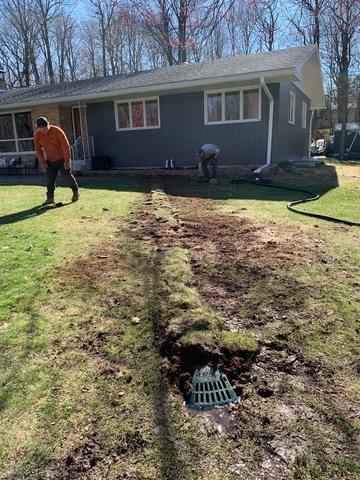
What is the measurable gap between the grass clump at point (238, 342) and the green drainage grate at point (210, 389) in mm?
210

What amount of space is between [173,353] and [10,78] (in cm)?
4068

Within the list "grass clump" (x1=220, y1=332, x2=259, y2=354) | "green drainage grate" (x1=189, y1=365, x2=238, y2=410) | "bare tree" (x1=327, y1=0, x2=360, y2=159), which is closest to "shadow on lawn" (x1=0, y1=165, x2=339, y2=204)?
"grass clump" (x1=220, y1=332, x2=259, y2=354)

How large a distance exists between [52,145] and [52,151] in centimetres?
14

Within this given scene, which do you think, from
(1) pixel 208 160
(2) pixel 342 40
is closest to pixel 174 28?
(2) pixel 342 40

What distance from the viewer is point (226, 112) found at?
43.0 ft

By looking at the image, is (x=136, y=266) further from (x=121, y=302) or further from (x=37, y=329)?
(x=37, y=329)

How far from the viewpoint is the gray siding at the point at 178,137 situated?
12922mm

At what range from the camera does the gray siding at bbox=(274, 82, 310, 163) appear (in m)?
13.1

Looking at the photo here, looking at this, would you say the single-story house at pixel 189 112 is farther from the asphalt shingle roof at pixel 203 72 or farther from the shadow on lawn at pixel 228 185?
the shadow on lawn at pixel 228 185

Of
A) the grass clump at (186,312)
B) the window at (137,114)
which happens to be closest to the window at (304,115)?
the window at (137,114)

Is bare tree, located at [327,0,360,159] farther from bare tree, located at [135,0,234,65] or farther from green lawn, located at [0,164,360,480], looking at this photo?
green lawn, located at [0,164,360,480]

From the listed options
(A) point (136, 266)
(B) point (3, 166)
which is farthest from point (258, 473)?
A: (B) point (3, 166)

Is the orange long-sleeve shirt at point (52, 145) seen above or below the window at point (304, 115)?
below

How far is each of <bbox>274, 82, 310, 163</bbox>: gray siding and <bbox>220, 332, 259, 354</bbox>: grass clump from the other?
35.0 feet
